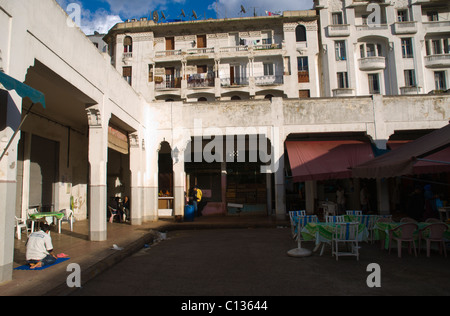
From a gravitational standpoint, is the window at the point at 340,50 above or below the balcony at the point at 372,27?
below

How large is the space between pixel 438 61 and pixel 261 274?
31128 mm

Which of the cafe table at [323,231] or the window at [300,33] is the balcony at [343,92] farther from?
the cafe table at [323,231]

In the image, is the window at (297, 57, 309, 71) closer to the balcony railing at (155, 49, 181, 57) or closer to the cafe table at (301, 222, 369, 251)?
the balcony railing at (155, 49, 181, 57)

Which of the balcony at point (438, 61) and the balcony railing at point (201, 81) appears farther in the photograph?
the balcony railing at point (201, 81)

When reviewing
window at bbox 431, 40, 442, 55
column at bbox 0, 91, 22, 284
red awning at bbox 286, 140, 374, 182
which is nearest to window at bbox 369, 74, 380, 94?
window at bbox 431, 40, 442, 55

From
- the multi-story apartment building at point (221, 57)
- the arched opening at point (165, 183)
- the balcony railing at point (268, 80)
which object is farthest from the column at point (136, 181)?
the balcony railing at point (268, 80)

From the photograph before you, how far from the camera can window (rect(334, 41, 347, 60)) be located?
1162 inches

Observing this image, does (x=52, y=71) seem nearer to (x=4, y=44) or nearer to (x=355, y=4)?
(x=4, y=44)

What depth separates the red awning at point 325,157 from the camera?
44.1 feet

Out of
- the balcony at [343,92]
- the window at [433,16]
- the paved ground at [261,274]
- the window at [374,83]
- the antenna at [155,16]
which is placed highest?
the antenna at [155,16]

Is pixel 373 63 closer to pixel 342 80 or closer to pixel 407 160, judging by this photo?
pixel 342 80

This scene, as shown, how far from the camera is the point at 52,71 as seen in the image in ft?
23.8
